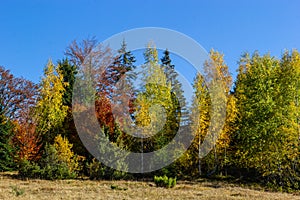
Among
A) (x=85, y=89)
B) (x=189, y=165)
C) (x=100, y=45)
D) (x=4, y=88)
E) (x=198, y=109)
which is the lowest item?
(x=189, y=165)

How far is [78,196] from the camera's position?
15352 mm

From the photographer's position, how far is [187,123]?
25859mm

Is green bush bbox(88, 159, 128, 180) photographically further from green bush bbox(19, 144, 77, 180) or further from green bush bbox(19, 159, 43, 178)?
green bush bbox(19, 159, 43, 178)

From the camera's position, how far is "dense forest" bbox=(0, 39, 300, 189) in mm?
22953

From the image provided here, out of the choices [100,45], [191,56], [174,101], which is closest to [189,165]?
[174,101]

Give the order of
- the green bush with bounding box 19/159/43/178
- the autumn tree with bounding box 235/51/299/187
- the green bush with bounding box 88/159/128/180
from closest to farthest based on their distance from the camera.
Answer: the autumn tree with bounding box 235/51/299/187, the green bush with bounding box 88/159/128/180, the green bush with bounding box 19/159/43/178

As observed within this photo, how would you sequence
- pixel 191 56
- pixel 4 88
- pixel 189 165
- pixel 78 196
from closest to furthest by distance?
1. pixel 78 196
2. pixel 191 56
3. pixel 189 165
4. pixel 4 88

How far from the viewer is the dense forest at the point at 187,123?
75.3 ft

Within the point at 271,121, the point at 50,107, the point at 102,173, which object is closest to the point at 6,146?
the point at 50,107

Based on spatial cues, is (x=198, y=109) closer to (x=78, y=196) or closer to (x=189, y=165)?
(x=189, y=165)

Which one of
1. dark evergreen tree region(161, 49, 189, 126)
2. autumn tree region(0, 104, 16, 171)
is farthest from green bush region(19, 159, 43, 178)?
dark evergreen tree region(161, 49, 189, 126)

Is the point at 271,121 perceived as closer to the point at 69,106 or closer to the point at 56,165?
the point at 56,165

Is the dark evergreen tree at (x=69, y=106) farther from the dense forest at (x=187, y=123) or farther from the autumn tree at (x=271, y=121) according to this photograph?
the autumn tree at (x=271, y=121)

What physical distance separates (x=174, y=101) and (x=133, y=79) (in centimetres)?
463
